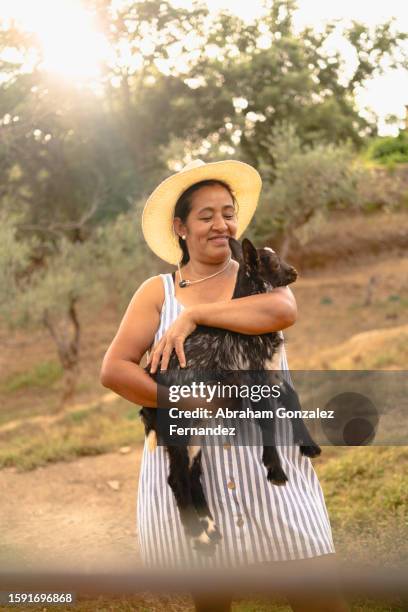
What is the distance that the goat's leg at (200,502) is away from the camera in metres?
2.77

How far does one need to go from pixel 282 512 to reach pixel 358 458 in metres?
5.24

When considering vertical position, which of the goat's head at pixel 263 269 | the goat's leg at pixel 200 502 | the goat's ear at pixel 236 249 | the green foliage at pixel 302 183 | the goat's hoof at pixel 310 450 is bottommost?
the goat's leg at pixel 200 502

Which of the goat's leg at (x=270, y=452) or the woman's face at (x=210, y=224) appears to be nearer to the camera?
the goat's leg at (x=270, y=452)

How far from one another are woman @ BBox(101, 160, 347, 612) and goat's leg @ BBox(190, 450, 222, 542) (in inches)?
1.3

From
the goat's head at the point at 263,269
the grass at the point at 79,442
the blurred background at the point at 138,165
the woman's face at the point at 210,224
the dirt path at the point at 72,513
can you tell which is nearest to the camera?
the goat's head at the point at 263,269

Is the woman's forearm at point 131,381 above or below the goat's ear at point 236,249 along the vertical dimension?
below

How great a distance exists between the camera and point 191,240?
3.02 m

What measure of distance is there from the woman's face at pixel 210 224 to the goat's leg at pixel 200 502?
0.85m

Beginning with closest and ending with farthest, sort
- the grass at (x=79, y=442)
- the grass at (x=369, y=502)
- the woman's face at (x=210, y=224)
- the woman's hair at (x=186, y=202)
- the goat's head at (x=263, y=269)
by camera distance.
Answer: the goat's head at (x=263, y=269)
the woman's face at (x=210, y=224)
the woman's hair at (x=186, y=202)
the grass at (x=369, y=502)
the grass at (x=79, y=442)

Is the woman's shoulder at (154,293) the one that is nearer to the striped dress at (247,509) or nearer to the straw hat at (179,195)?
the striped dress at (247,509)

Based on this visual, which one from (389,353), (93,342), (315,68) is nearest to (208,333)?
(389,353)

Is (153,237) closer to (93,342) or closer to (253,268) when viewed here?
(253,268)

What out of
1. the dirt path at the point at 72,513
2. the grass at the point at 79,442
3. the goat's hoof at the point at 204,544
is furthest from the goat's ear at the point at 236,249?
the grass at the point at 79,442

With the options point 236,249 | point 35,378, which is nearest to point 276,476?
point 236,249
